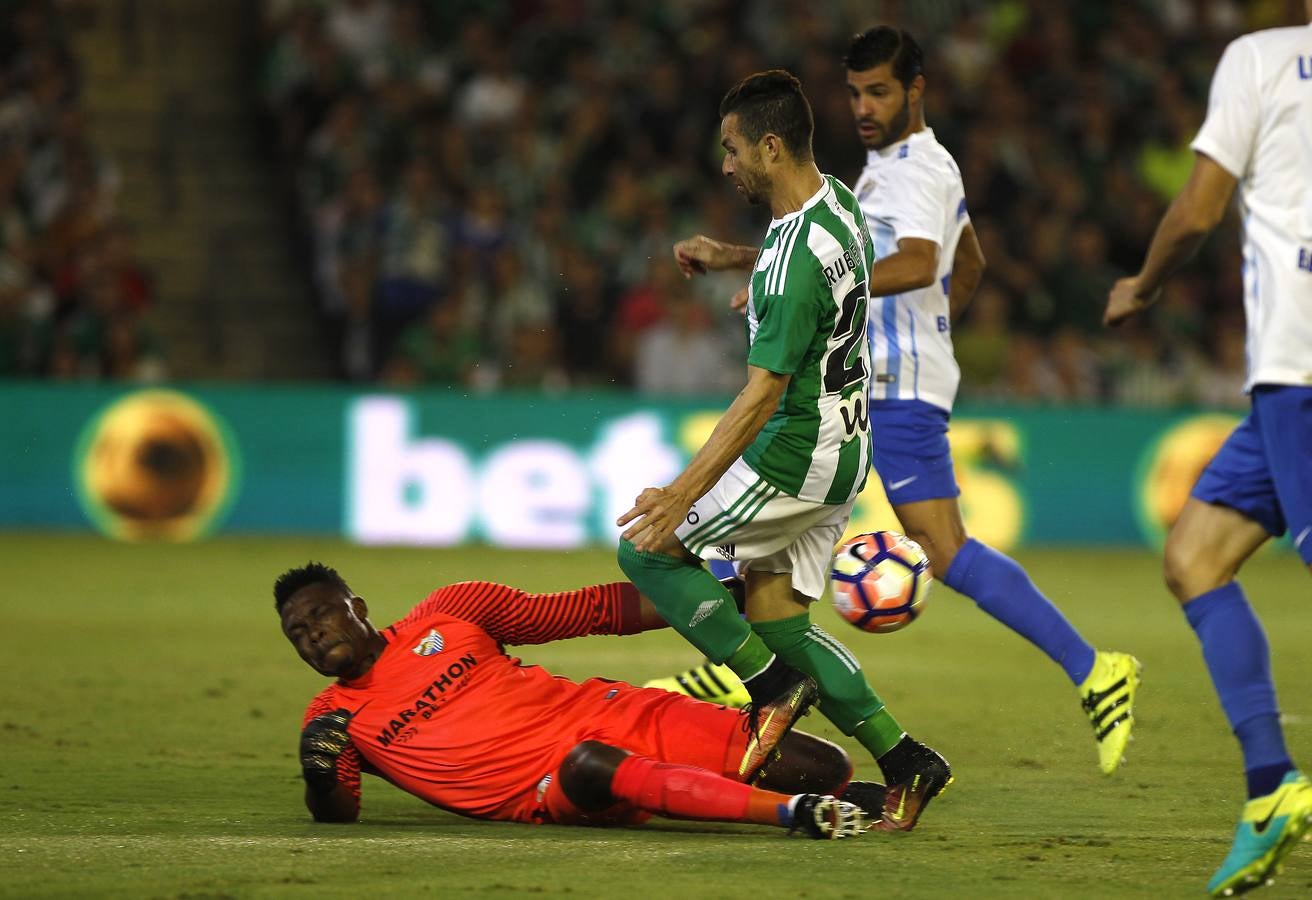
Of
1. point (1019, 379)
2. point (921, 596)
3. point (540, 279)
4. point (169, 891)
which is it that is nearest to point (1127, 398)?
point (1019, 379)

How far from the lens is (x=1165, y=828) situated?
538 cm

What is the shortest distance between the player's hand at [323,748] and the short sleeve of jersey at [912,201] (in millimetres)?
2488

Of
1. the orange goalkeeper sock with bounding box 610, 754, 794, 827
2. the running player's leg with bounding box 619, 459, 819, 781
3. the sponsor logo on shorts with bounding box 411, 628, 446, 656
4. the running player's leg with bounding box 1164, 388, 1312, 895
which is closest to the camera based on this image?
the running player's leg with bounding box 1164, 388, 1312, 895

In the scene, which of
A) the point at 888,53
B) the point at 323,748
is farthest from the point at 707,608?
the point at 888,53

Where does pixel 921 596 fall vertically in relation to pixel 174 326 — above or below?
below

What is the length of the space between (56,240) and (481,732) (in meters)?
11.0

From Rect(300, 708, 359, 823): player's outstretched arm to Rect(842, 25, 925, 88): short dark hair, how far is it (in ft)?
9.64

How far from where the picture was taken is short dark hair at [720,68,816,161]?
5.29 meters

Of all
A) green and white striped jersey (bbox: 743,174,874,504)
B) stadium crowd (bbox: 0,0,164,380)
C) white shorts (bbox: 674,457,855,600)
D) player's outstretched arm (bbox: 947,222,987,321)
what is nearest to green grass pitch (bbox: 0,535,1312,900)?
white shorts (bbox: 674,457,855,600)

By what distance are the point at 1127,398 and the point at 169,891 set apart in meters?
12.3

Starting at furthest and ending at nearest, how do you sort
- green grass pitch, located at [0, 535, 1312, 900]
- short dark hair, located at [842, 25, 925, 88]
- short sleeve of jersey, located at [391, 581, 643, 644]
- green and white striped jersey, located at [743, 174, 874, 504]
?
1. short dark hair, located at [842, 25, 925, 88]
2. short sleeve of jersey, located at [391, 581, 643, 644]
3. green and white striped jersey, located at [743, 174, 874, 504]
4. green grass pitch, located at [0, 535, 1312, 900]

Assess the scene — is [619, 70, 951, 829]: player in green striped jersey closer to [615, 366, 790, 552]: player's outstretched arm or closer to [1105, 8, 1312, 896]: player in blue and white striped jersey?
[615, 366, 790, 552]: player's outstretched arm

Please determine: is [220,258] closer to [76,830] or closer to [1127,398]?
[1127,398]

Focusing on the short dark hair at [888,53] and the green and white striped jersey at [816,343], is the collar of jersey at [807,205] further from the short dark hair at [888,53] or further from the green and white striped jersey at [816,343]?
the short dark hair at [888,53]
